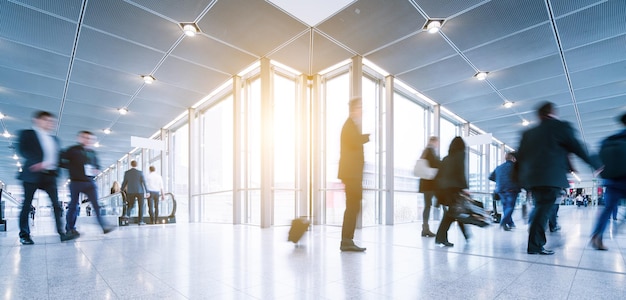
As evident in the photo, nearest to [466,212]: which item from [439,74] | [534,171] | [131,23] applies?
[534,171]

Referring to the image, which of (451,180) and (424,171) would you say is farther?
(424,171)

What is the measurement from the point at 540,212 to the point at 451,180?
0.86 metres

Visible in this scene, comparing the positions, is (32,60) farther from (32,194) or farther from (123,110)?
(32,194)

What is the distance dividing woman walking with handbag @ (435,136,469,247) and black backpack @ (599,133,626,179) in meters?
1.40

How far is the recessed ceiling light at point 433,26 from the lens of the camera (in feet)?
15.1

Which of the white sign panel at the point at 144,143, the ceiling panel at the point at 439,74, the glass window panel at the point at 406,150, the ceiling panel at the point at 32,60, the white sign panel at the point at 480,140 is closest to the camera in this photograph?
the ceiling panel at the point at 32,60

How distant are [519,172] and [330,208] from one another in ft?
13.3

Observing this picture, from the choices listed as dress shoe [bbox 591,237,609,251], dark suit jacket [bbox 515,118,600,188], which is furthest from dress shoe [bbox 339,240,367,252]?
dress shoe [bbox 591,237,609,251]

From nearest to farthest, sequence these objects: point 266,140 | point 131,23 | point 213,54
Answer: point 131,23 < point 213,54 < point 266,140

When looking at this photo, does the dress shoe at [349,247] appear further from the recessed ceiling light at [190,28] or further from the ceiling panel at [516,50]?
the ceiling panel at [516,50]

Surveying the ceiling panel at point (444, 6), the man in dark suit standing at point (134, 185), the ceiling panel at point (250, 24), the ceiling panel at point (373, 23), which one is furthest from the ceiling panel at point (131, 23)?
the ceiling panel at point (444, 6)

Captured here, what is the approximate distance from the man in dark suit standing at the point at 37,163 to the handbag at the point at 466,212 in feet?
16.0

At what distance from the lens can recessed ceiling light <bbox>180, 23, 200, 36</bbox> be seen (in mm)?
4582

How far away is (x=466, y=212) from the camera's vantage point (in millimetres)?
3260
